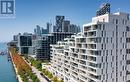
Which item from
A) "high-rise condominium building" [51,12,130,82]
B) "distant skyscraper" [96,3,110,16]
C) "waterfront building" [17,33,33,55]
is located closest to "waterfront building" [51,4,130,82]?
"high-rise condominium building" [51,12,130,82]

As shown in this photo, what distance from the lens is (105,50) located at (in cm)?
4394

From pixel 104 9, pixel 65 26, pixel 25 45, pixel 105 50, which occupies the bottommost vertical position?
pixel 25 45

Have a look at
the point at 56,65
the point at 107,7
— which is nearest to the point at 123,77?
the point at 107,7

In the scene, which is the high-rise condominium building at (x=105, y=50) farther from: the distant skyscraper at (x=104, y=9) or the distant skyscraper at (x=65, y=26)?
the distant skyscraper at (x=65, y=26)

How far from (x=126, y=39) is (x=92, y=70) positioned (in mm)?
8941

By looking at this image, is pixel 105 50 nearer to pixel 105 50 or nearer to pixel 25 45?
pixel 105 50

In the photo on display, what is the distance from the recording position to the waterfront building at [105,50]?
143 feet

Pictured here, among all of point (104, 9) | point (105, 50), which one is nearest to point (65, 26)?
point (104, 9)

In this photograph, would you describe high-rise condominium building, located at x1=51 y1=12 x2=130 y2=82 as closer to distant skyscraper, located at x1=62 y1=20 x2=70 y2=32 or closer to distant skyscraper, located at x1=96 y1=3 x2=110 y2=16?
distant skyscraper, located at x1=96 y1=3 x2=110 y2=16

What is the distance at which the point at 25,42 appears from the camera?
6964 inches

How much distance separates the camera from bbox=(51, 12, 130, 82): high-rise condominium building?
43.6 m

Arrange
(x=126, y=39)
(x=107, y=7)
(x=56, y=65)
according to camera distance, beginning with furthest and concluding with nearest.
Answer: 1. (x=56, y=65)
2. (x=107, y=7)
3. (x=126, y=39)

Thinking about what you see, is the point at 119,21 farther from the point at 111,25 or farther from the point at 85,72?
the point at 85,72

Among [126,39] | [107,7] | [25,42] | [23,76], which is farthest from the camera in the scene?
[25,42]
